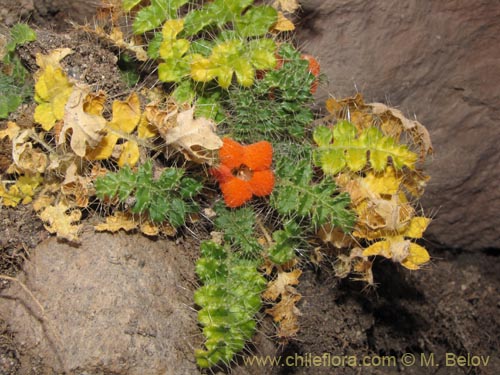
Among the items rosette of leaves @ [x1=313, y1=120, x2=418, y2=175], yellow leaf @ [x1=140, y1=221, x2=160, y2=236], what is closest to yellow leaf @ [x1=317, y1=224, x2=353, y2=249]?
rosette of leaves @ [x1=313, y1=120, x2=418, y2=175]

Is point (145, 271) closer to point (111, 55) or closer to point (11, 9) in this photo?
point (111, 55)

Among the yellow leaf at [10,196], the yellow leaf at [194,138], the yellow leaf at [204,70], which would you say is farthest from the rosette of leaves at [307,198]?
the yellow leaf at [10,196]

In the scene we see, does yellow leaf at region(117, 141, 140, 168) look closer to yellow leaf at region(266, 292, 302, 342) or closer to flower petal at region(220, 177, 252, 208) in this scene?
flower petal at region(220, 177, 252, 208)

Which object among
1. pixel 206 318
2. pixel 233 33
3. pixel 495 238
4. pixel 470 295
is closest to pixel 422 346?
pixel 470 295

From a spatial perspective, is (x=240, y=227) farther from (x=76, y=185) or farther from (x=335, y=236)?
(x=76, y=185)

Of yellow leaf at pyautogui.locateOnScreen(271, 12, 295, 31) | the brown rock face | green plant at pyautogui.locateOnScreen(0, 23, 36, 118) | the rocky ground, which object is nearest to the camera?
the rocky ground
